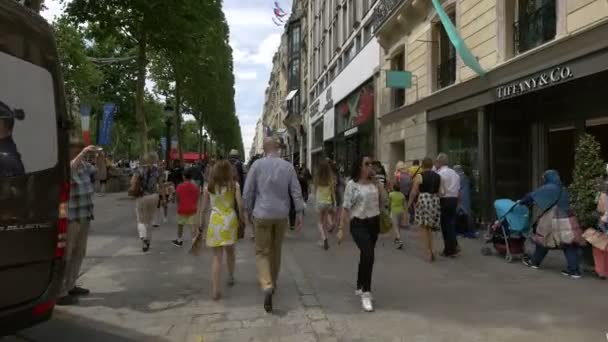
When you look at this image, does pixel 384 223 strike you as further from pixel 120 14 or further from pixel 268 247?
pixel 120 14

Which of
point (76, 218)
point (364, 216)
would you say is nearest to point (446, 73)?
point (364, 216)

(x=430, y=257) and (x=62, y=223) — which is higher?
(x=62, y=223)

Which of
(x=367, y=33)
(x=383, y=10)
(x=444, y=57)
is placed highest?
(x=367, y=33)

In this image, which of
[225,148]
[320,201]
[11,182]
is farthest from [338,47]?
[225,148]

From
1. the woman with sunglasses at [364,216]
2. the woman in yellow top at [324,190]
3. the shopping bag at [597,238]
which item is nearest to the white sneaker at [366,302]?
the woman with sunglasses at [364,216]

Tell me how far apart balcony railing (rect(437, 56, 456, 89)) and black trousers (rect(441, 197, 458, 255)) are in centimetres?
633

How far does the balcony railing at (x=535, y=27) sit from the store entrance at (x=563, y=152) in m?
1.86

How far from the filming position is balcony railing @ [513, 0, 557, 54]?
10578 mm

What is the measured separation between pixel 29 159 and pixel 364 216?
3.32m

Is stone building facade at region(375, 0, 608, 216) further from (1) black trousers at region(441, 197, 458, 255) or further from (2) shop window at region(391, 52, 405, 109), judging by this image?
(1) black trousers at region(441, 197, 458, 255)

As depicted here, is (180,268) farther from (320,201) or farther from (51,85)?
(51,85)

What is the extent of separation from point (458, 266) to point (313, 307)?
10.7 ft

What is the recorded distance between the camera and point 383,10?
66.9 feet

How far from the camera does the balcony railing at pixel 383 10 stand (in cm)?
1874
